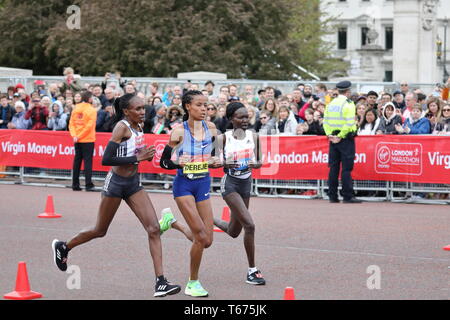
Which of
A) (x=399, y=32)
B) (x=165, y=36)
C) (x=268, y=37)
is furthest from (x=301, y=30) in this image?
(x=399, y=32)

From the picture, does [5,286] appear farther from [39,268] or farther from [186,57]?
[186,57]

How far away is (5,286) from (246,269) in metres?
Result: 2.68

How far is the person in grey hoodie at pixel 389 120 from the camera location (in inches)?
749

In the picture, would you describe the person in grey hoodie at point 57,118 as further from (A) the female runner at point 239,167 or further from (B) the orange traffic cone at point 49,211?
(A) the female runner at point 239,167

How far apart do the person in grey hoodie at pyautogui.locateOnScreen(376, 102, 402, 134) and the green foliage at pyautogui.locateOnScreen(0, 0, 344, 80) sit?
23416 mm

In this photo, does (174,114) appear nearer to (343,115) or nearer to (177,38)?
(343,115)

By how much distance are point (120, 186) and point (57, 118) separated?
12982 millimetres

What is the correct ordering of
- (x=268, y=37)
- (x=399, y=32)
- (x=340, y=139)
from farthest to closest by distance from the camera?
1. (x=268, y=37)
2. (x=399, y=32)
3. (x=340, y=139)

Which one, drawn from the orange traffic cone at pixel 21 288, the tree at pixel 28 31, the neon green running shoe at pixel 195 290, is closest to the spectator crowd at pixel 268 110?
the neon green running shoe at pixel 195 290

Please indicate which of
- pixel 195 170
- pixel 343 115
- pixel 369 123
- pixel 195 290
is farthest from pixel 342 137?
pixel 195 290

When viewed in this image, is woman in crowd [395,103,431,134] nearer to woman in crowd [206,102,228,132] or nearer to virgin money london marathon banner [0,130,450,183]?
virgin money london marathon banner [0,130,450,183]

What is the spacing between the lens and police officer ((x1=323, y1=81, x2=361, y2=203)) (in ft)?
59.6

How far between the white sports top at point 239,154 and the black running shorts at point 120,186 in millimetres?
1130

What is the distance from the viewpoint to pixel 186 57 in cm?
4209
